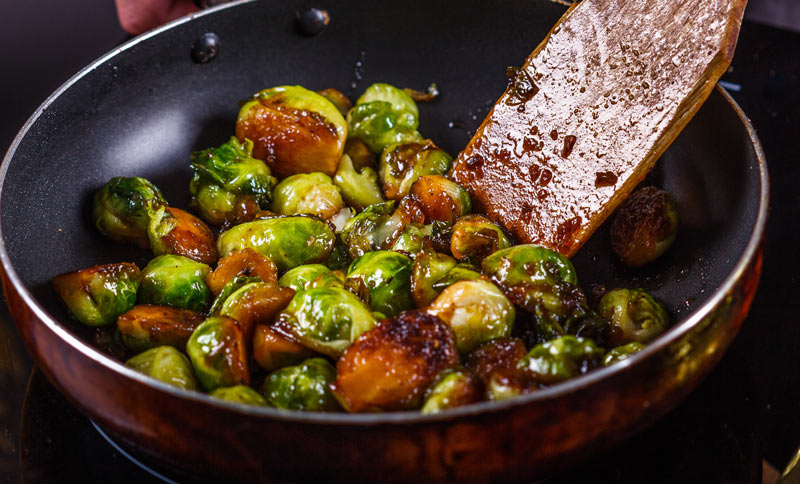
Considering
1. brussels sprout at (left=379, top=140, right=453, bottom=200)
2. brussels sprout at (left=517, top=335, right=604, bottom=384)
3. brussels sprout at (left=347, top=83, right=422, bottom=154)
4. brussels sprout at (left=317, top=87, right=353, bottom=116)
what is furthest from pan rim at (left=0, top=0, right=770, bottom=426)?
brussels sprout at (left=317, top=87, right=353, bottom=116)

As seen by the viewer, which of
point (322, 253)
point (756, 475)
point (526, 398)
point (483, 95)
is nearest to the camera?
point (526, 398)

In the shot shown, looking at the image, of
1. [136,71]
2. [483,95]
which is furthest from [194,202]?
[483,95]

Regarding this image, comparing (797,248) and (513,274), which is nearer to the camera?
(513,274)

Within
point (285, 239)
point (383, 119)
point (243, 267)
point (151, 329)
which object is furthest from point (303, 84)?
point (151, 329)

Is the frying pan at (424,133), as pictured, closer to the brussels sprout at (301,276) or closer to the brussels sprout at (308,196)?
the brussels sprout at (308,196)

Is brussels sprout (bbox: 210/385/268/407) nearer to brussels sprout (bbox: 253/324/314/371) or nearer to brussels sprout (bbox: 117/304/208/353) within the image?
brussels sprout (bbox: 253/324/314/371)

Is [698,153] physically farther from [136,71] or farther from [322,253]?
[136,71]
